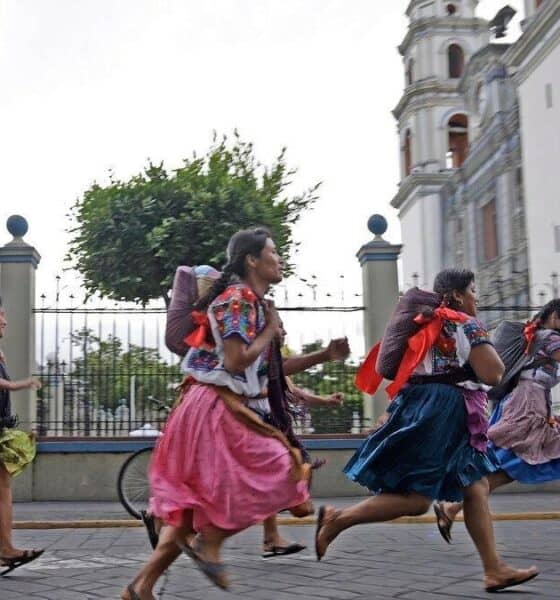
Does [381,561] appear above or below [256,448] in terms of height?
below

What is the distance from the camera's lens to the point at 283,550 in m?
6.07

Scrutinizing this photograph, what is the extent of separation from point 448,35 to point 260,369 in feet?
140

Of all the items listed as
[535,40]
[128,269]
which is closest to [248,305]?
[128,269]

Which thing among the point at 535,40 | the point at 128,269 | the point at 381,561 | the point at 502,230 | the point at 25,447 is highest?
the point at 535,40

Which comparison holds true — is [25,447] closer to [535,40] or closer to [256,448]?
[256,448]

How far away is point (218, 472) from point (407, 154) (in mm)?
43198

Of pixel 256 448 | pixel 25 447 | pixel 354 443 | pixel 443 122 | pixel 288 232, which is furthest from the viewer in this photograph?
pixel 443 122

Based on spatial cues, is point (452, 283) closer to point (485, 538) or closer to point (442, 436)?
point (442, 436)

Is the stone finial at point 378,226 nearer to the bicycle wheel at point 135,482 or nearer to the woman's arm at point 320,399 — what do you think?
the bicycle wheel at point 135,482

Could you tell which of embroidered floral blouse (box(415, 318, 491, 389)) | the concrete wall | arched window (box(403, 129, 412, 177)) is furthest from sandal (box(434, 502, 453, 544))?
arched window (box(403, 129, 412, 177))

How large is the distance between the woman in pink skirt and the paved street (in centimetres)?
71

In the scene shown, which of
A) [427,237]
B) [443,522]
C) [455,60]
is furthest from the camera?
[455,60]

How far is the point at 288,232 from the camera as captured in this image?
28.3 m

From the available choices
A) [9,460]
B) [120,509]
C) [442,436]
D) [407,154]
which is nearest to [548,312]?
[442,436]
